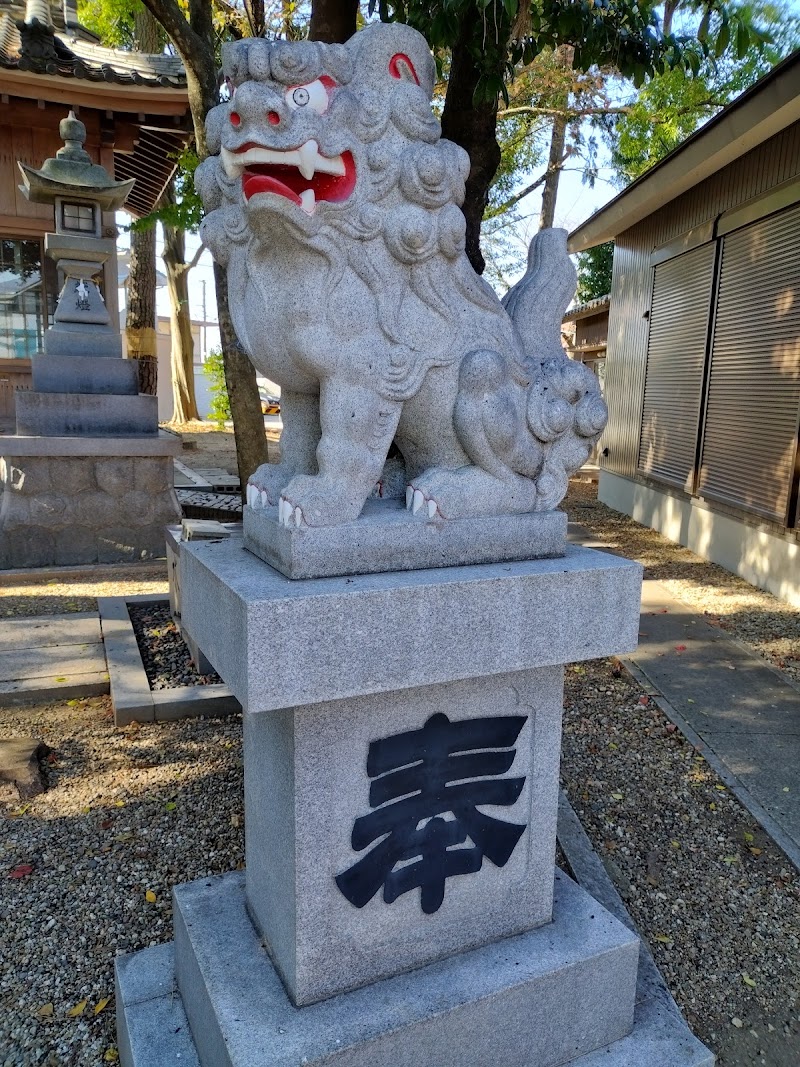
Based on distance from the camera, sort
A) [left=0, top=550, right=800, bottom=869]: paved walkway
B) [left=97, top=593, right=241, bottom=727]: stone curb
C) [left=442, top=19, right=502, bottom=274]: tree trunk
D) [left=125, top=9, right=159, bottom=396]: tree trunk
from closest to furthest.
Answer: [left=0, top=550, right=800, bottom=869]: paved walkway, [left=97, top=593, right=241, bottom=727]: stone curb, [left=442, top=19, right=502, bottom=274]: tree trunk, [left=125, top=9, right=159, bottom=396]: tree trunk

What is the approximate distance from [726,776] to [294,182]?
3358mm

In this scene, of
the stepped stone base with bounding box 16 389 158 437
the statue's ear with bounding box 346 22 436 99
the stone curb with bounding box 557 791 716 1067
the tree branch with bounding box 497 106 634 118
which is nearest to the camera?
the statue's ear with bounding box 346 22 436 99

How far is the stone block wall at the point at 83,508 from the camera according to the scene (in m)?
6.65

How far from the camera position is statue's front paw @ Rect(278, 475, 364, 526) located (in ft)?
5.72

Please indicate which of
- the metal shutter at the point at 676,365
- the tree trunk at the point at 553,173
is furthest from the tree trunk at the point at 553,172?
the metal shutter at the point at 676,365

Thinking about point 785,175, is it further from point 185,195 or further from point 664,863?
point 664,863

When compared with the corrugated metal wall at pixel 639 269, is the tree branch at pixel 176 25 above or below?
above

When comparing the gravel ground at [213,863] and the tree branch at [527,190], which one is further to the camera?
the tree branch at [527,190]

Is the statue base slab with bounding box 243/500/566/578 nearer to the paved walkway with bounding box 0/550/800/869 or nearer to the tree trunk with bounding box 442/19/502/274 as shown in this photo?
the paved walkway with bounding box 0/550/800/869

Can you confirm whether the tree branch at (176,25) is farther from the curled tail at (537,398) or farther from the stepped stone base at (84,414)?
the curled tail at (537,398)

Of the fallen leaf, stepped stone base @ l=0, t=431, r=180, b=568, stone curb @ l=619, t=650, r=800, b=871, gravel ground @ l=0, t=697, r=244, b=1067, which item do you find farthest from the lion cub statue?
stepped stone base @ l=0, t=431, r=180, b=568

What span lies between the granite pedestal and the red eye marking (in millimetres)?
1187

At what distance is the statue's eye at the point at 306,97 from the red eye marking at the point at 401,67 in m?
0.21

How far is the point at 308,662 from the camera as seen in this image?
5.21 ft
